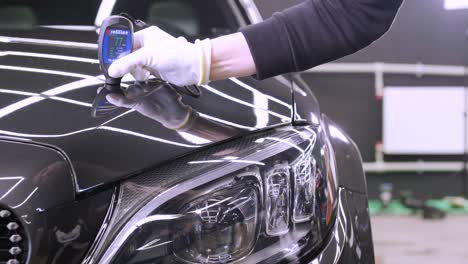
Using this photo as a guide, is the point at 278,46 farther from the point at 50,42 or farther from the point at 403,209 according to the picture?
the point at 403,209

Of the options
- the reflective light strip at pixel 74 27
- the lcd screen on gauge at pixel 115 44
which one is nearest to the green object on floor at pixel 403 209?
the reflective light strip at pixel 74 27

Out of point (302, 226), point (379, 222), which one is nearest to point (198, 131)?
point (302, 226)

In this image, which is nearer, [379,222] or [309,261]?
[309,261]

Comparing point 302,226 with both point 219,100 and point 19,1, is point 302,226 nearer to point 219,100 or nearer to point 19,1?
point 219,100

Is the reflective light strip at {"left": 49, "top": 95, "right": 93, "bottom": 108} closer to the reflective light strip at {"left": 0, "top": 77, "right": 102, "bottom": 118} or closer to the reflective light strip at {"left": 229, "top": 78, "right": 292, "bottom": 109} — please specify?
the reflective light strip at {"left": 0, "top": 77, "right": 102, "bottom": 118}

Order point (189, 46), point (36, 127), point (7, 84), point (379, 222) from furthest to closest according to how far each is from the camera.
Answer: point (379, 222) → point (189, 46) → point (7, 84) → point (36, 127)

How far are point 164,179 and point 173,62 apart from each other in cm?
30

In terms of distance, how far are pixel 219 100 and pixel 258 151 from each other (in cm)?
17

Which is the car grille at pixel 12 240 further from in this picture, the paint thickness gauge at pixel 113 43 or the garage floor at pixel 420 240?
the garage floor at pixel 420 240

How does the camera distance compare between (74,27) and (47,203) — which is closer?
(47,203)

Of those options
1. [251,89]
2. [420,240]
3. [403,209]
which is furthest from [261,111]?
[403,209]

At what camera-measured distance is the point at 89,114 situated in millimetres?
932

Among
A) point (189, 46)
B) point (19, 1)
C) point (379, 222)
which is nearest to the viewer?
point (189, 46)

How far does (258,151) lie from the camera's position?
0.94 m
